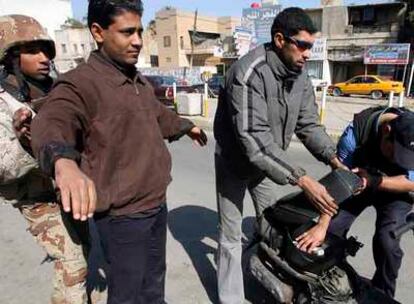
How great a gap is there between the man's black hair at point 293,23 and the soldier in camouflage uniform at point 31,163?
4.24ft

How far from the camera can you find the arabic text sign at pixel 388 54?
920 inches

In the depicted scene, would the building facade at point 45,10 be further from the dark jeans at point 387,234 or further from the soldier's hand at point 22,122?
the dark jeans at point 387,234

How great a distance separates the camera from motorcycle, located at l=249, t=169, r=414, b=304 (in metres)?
2.17

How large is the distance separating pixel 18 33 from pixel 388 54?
2614 cm

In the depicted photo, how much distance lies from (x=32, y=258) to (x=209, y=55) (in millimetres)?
41465

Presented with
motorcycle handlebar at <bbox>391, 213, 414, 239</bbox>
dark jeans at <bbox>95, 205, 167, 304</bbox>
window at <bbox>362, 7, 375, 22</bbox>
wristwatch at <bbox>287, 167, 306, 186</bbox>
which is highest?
window at <bbox>362, 7, 375, 22</bbox>

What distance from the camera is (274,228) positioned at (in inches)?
94.1

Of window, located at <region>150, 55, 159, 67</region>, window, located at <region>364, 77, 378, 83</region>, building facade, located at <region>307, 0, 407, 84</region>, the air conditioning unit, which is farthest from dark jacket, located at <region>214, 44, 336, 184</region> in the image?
window, located at <region>150, 55, 159, 67</region>

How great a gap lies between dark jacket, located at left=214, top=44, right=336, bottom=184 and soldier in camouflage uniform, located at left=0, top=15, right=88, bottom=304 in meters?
1.03

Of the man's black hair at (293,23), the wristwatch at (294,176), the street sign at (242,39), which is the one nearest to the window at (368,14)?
the street sign at (242,39)

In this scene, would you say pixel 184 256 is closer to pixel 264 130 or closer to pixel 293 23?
pixel 264 130

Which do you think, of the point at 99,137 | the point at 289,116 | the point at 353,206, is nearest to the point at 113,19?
the point at 99,137

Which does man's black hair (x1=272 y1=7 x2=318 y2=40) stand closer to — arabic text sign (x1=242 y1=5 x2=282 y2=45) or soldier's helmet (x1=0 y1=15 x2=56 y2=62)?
soldier's helmet (x1=0 y1=15 x2=56 y2=62)

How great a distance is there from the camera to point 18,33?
2072 mm
